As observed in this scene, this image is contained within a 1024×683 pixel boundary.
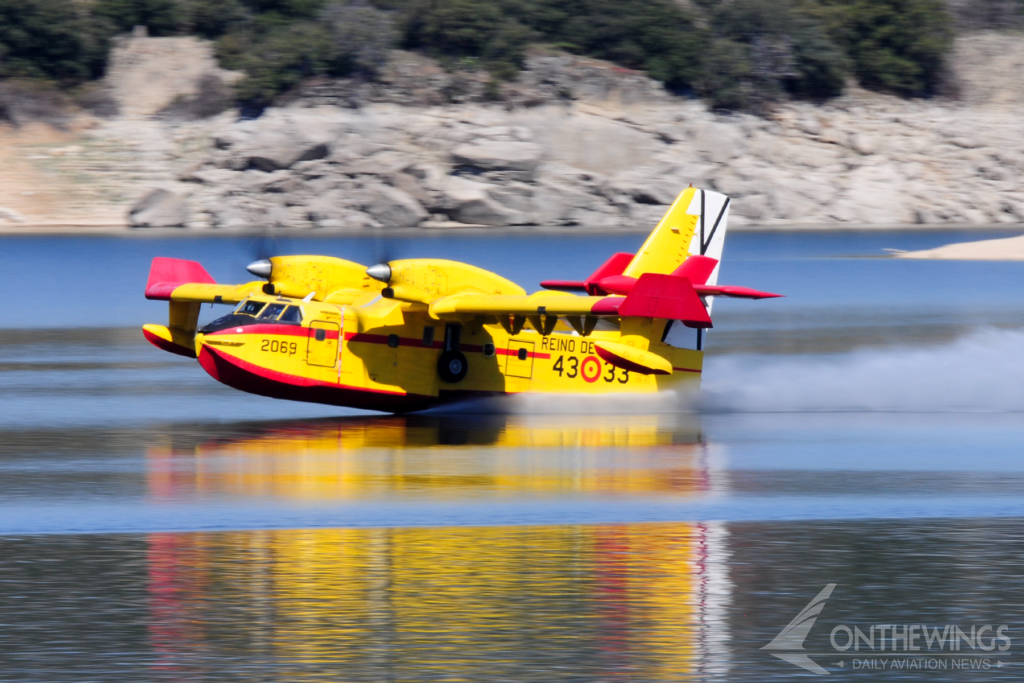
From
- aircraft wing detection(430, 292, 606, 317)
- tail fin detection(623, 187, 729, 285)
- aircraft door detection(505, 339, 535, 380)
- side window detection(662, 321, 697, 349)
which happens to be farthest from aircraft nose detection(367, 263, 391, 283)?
tail fin detection(623, 187, 729, 285)

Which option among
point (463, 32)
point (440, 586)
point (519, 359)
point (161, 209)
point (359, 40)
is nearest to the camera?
point (440, 586)

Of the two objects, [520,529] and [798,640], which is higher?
[798,640]

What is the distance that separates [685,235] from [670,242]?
1.70 ft

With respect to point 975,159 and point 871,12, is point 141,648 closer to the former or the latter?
point 975,159

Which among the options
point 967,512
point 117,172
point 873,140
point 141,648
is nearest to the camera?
point 141,648

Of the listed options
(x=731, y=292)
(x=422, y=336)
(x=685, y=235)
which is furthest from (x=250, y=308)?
(x=685, y=235)

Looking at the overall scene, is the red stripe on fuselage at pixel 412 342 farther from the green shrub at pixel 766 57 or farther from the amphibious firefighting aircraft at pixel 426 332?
the green shrub at pixel 766 57

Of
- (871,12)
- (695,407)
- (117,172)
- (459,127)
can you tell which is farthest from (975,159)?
(695,407)

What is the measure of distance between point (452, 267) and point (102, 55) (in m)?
97.3

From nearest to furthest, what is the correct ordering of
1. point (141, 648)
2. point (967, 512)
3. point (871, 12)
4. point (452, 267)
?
1. point (141, 648)
2. point (967, 512)
3. point (452, 267)
4. point (871, 12)

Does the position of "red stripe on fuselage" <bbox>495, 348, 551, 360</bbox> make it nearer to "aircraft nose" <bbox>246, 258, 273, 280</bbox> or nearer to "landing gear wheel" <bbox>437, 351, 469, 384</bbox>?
"landing gear wheel" <bbox>437, 351, 469, 384</bbox>

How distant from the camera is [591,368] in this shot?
32.4 metres

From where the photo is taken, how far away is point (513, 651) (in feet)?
49.0

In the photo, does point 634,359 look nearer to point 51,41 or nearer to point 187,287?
point 187,287
